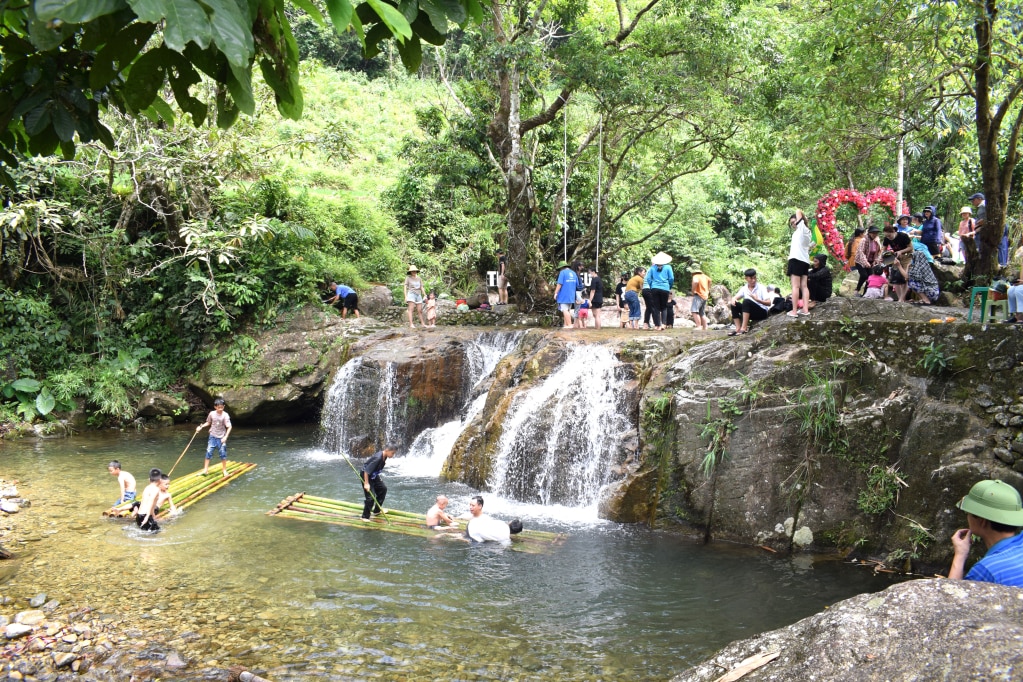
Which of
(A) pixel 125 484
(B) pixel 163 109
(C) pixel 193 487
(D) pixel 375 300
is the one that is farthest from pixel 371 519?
(D) pixel 375 300

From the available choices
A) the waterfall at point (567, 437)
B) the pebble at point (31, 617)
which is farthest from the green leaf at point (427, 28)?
the waterfall at point (567, 437)

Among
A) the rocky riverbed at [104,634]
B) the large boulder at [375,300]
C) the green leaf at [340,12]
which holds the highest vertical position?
the green leaf at [340,12]

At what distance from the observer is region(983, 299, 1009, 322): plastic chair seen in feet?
28.5

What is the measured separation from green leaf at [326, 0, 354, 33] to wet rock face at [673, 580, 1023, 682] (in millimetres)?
2525

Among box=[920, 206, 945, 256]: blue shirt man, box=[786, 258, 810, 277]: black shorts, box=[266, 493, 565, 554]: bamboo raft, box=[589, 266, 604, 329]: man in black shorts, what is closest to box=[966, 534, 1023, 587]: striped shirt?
box=[266, 493, 565, 554]: bamboo raft

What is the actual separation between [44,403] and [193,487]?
6.10 m

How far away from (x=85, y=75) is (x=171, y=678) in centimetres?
417

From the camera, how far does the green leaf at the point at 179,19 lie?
1.98m

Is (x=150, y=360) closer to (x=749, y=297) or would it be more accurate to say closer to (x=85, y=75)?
(x=749, y=297)

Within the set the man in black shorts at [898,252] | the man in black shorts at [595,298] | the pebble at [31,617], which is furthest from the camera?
the man in black shorts at [595,298]

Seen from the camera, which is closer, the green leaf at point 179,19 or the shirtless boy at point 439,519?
the green leaf at point 179,19

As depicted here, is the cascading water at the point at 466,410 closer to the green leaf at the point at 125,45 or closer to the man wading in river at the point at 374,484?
the man wading in river at the point at 374,484

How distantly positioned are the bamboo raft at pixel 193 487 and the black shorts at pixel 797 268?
8519 mm

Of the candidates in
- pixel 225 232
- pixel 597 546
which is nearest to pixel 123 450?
pixel 225 232
